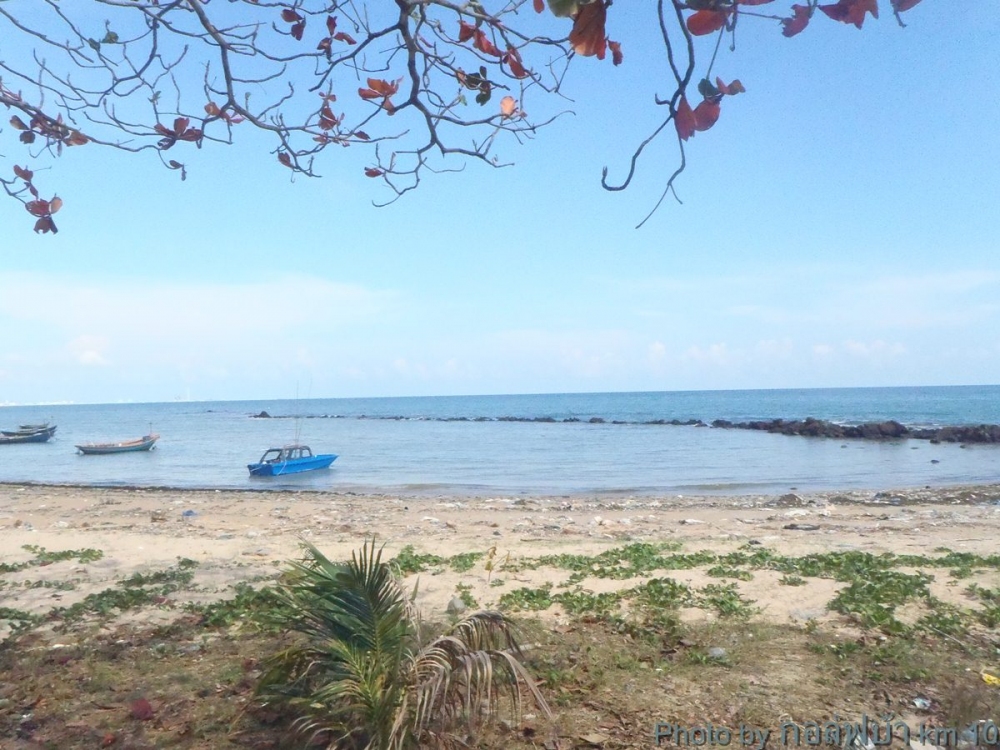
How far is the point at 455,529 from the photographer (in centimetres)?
1242

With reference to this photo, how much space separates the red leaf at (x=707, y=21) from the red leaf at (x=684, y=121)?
290 millimetres

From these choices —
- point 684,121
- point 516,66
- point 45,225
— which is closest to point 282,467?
point 45,225

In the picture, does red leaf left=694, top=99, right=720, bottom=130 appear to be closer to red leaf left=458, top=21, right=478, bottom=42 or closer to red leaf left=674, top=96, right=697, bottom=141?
red leaf left=674, top=96, right=697, bottom=141

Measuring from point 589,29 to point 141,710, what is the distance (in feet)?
12.3

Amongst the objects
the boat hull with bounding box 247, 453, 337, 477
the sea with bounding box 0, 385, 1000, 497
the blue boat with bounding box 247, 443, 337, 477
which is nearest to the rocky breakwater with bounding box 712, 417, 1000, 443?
the sea with bounding box 0, 385, 1000, 497

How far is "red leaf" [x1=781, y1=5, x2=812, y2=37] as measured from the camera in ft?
7.37

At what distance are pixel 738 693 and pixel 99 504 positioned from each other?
1806 centimetres

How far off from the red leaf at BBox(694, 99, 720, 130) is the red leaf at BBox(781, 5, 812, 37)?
0.92 feet

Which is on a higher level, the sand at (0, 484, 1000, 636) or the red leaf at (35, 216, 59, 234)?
the red leaf at (35, 216, 59, 234)

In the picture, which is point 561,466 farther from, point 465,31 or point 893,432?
point 465,31

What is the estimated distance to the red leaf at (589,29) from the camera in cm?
196

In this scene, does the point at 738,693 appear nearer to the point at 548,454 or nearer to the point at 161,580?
the point at 161,580

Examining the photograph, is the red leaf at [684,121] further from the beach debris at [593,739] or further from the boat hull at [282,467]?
the boat hull at [282,467]

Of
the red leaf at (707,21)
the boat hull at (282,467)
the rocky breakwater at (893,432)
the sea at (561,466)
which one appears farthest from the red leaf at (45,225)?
the rocky breakwater at (893,432)
